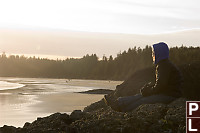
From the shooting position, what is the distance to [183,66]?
1295 centimetres

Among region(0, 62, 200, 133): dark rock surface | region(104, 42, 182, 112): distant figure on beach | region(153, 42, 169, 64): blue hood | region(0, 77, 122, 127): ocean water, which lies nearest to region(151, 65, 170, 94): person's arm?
region(104, 42, 182, 112): distant figure on beach

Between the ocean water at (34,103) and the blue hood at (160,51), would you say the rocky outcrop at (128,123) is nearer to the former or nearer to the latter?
the blue hood at (160,51)

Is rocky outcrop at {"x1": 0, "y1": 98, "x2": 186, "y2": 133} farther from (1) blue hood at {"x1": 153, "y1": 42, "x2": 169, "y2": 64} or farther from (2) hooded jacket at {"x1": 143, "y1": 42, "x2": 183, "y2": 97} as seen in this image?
(1) blue hood at {"x1": 153, "y1": 42, "x2": 169, "y2": 64}

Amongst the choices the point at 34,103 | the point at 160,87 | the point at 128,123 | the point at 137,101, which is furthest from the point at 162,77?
the point at 34,103

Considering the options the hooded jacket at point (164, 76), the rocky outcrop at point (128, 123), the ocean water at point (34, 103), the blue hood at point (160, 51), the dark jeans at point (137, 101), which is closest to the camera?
the rocky outcrop at point (128, 123)

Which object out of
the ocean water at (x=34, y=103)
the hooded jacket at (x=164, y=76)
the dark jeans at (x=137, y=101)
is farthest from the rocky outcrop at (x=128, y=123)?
the ocean water at (x=34, y=103)

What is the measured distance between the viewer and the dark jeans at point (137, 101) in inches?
298

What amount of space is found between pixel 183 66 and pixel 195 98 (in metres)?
1.84

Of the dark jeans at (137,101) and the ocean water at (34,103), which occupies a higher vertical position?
the dark jeans at (137,101)

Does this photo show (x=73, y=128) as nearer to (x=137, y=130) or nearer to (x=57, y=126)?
(x=57, y=126)

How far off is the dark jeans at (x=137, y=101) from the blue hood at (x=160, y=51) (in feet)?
2.81

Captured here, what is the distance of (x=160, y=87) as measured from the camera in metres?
7.36

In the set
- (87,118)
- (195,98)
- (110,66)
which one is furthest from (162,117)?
(110,66)

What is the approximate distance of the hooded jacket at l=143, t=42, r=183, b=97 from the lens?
7.24 metres
